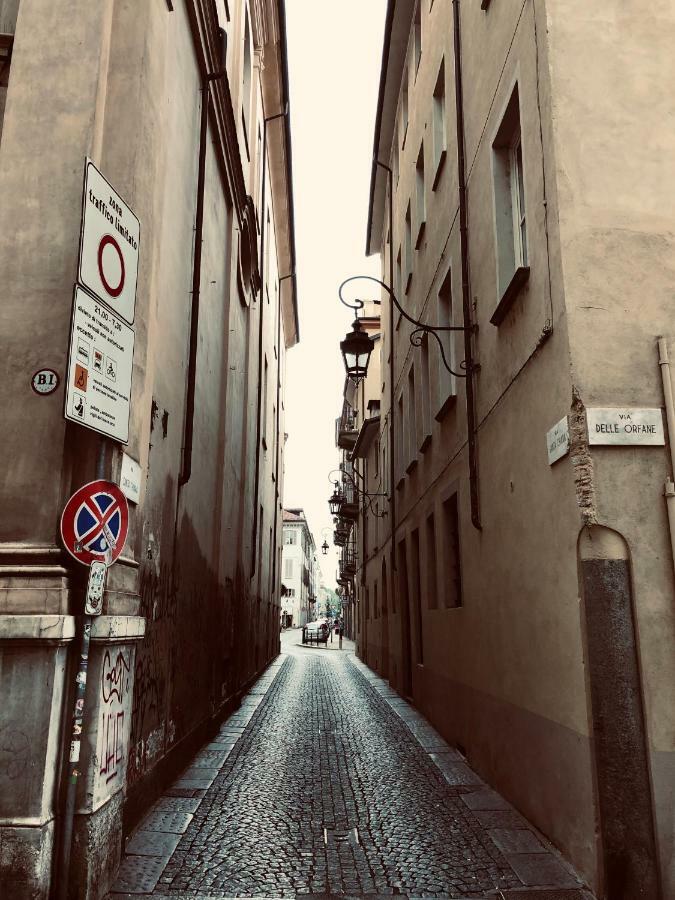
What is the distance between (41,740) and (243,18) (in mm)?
13318

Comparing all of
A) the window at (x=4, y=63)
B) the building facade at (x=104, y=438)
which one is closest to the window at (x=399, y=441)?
the building facade at (x=104, y=438)

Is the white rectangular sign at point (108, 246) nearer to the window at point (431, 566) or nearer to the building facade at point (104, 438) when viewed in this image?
the building facade at point (104, 438)

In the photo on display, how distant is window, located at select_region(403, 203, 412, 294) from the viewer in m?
14.3

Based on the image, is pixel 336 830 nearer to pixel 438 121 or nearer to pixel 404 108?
pixel 438 121

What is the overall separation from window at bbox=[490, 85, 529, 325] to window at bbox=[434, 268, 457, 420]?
234cm

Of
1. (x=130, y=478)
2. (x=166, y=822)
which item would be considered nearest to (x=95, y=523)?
(x=130, y=478)

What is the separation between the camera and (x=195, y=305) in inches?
348

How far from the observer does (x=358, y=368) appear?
9.77 m

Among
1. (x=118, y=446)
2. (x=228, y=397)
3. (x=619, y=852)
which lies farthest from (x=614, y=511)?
(x=228, y=397)

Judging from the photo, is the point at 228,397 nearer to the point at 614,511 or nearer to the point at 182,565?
the point at 182,565

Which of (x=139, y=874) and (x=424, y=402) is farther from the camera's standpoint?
(x=424, y=402)

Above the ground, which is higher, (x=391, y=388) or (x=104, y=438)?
(x=391, y=388)

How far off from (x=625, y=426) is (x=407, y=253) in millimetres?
10729

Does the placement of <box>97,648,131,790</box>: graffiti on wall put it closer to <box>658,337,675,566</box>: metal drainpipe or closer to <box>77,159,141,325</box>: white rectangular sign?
<box>77,159,141,325</box>: white rectangular sign
